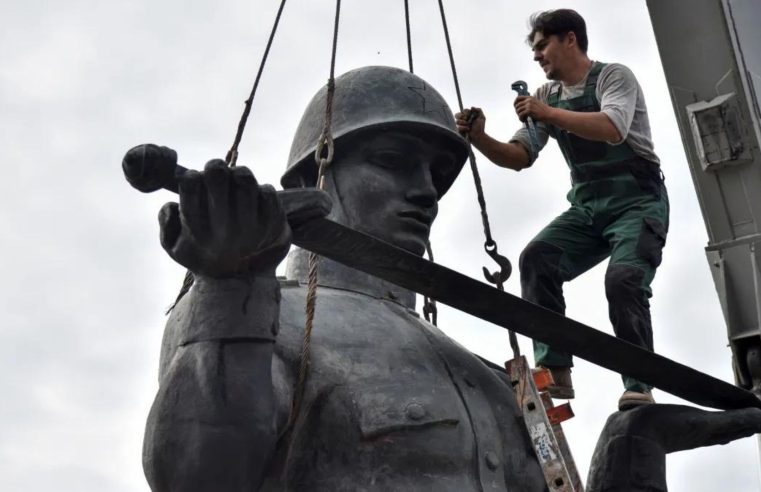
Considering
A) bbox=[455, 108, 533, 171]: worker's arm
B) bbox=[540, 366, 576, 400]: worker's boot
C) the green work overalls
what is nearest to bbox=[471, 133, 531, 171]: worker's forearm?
bbox=[455, 108, 533, 171]: worker's arm

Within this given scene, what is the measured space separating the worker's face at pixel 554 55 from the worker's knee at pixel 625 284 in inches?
41.1

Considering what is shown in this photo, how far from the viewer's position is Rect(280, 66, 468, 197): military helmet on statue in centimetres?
784

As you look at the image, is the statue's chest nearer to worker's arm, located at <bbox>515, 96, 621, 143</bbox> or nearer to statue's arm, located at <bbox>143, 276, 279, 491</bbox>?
statue's arm, located at <bbox>143, 276, 279, 491</bbox>

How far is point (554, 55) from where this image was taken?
8.19m

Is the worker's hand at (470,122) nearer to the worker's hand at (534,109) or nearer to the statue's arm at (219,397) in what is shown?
the worker's hand at (534,109)

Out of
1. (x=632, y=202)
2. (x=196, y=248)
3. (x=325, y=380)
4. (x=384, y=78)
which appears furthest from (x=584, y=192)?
(x=196, y=248)

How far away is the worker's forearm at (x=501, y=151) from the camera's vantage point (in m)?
8.12

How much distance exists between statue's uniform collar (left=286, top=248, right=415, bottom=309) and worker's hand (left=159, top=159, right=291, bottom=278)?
1.41m

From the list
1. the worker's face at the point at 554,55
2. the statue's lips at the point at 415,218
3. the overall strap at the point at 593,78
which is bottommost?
the statue's lips at the point at 415,218

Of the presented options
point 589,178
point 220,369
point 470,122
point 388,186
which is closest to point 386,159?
point 388,186

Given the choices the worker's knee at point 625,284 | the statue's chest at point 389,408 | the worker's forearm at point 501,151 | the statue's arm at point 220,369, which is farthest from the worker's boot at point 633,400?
the statue's arm at point 220,369

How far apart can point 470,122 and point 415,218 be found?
65 centimetres

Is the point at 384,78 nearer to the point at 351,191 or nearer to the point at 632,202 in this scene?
the point at 351,191

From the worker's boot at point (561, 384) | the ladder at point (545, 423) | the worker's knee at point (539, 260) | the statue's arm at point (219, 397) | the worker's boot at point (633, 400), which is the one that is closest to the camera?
the statue's arm at point (219, 397)
